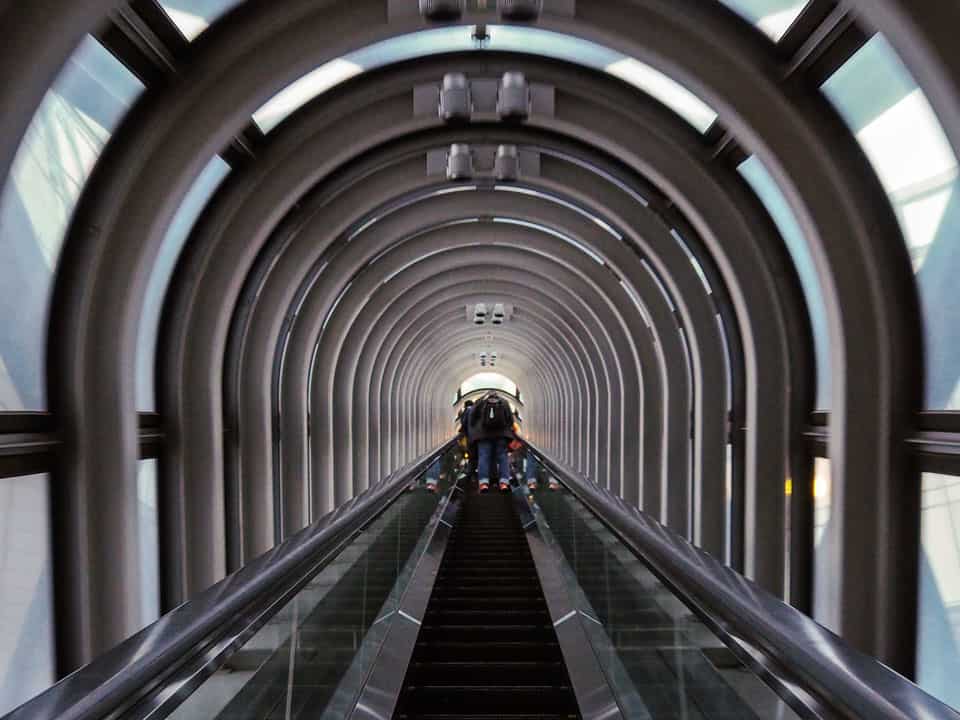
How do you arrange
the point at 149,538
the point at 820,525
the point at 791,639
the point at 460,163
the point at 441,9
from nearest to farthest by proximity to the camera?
1. the point at 791,639
2. the point at 441,9
3. the point at 820,525
4. the point at 149,538
5. the point at 460,163

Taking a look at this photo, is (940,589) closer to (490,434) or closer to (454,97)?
(454,97)

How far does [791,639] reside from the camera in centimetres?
275

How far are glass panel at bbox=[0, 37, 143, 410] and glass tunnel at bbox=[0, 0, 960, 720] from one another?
3 centimetres

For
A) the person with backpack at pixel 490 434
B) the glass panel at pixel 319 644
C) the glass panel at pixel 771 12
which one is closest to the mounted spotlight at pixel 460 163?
the glass panel at pixel 771 12

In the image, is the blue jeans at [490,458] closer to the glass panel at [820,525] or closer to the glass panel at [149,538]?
the glass panel at [149,538]

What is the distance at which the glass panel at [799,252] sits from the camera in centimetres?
873

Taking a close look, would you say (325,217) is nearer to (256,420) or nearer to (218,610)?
(256,420)

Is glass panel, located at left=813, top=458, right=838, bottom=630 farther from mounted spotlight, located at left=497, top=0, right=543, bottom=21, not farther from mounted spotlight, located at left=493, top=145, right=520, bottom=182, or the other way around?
mounted spotlight, located at left=497, top=0, right=543, bottom=21

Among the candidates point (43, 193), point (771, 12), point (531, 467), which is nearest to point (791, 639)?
point (771, 12)

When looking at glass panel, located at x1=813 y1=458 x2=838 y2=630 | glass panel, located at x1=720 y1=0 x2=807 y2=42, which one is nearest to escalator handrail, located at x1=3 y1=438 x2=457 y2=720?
glass panel, located at x1=720 y1=0 x2=807 y2=42

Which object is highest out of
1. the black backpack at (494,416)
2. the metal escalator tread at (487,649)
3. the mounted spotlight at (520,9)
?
the mounted spotlight at (520,9)

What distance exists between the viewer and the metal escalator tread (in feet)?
18.4

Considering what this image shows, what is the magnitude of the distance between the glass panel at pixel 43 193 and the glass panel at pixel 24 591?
0.64m

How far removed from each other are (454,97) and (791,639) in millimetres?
6338
